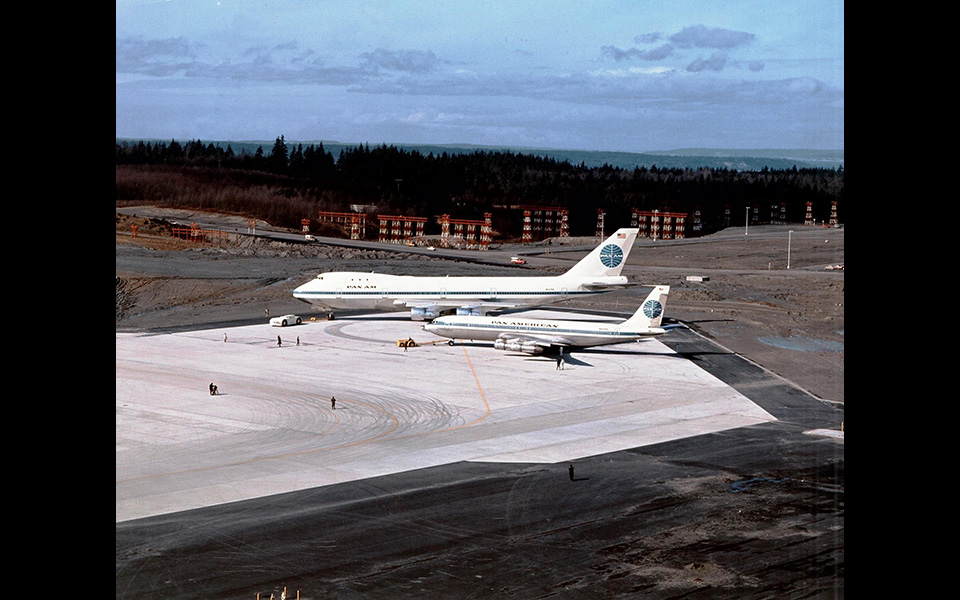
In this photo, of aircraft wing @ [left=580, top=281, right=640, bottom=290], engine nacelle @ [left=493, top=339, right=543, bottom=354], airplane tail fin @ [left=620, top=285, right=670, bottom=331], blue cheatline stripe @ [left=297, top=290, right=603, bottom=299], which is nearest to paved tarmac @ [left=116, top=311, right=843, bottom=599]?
engine nacelle @ [left=493, top=339, right=543, bottom=354]

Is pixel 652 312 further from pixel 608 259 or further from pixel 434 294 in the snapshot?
pixel 434 294

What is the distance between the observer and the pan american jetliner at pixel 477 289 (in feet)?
273

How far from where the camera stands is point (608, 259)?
83125 mm

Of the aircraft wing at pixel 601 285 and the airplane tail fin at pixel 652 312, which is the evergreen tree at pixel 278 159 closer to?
the aircraft wing at pixel 601 285

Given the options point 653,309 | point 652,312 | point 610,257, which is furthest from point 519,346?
point 610,257

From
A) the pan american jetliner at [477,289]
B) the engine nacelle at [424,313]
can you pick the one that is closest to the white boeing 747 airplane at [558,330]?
the pan american jetliner at [477,289]

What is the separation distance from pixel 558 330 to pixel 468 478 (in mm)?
30322

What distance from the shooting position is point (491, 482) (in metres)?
40.4

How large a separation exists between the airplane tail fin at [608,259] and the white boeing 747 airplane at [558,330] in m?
12.5

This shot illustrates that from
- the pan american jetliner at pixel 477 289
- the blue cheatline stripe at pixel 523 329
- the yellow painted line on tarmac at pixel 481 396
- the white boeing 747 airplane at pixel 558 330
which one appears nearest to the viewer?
the yellow painted line on tarmac at pixel 481 396

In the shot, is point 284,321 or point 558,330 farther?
point 284,321
